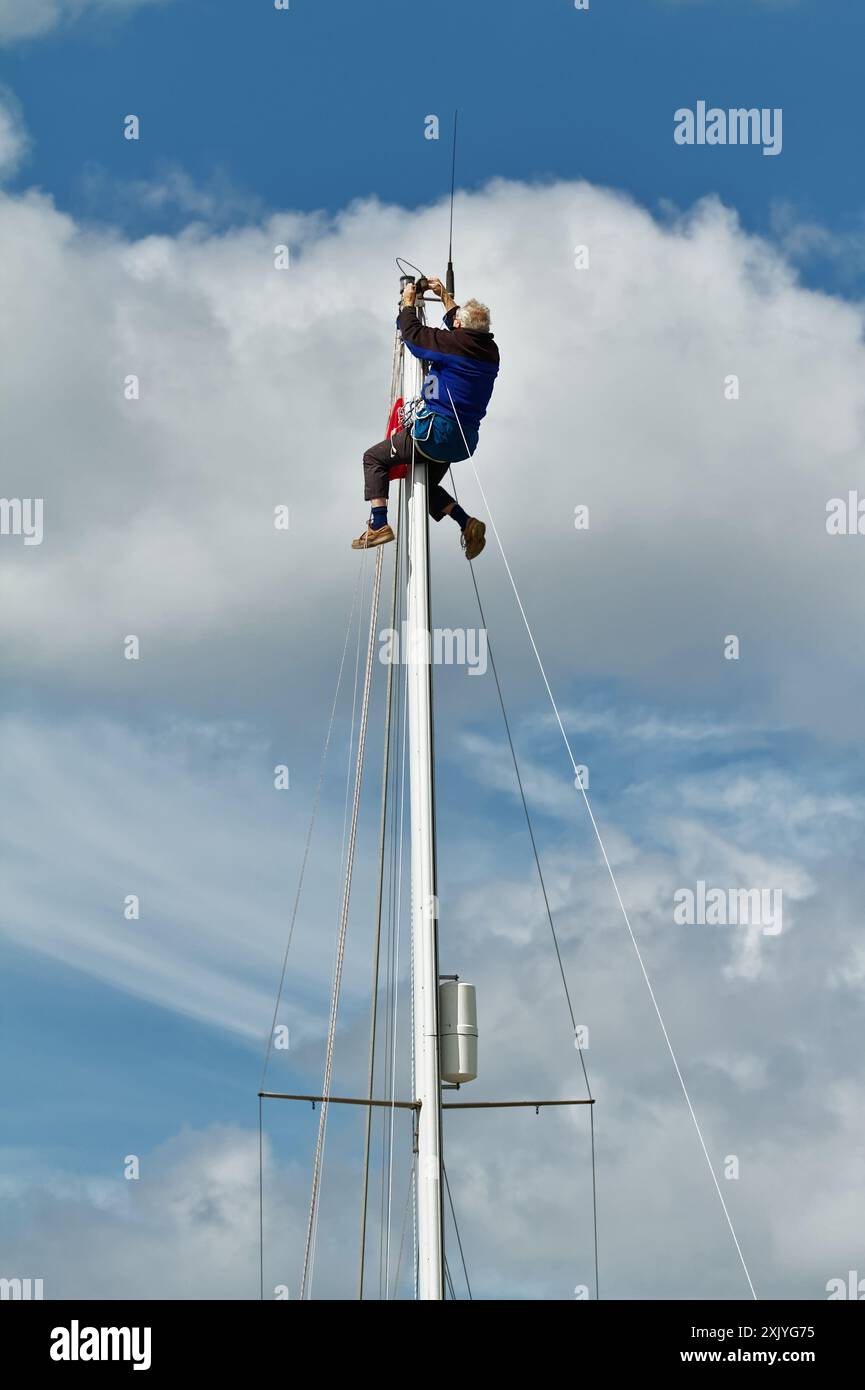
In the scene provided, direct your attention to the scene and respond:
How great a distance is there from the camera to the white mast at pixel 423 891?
606 inches

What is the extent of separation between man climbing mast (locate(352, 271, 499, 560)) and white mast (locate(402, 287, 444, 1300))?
22 centimetres

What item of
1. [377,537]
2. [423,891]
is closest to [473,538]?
[377,537]

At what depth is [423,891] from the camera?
53.2 feet

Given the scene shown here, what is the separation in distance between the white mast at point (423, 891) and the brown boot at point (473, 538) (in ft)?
2.02

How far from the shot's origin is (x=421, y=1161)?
15.5 m

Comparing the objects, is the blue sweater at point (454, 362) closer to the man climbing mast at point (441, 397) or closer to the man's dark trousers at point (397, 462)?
the man climbing mast at point (441, 397)

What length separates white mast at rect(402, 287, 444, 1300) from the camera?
1538cm

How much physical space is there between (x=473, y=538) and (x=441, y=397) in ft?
4.81

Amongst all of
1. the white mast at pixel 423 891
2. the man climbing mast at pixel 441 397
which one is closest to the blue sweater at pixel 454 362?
the man climbing mast at pixel 441 397

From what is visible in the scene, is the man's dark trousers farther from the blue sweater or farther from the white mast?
the blue sweater
